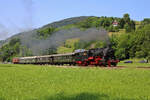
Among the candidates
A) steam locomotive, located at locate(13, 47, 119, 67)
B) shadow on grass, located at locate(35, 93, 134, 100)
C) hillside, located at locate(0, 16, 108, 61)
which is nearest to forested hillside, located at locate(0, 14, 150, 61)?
hillside, located at locate(0, 16, 108, 61)

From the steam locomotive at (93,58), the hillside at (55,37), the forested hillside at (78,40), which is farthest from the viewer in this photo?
the forested hillside at (78,40)

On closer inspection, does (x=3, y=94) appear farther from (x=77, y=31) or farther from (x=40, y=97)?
(x=77, y=31)

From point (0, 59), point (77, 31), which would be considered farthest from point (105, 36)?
point (0, 59)

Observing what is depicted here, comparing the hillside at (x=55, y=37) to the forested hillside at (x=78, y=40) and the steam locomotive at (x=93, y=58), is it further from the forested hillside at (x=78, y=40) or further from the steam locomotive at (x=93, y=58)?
the steam locomotive at (x=93, y=58)

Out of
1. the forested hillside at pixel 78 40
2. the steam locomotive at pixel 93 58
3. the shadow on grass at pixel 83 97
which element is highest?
the forested hillside at pixel 78 40

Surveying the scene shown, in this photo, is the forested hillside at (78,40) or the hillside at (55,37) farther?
the forested hillside at (78,40)

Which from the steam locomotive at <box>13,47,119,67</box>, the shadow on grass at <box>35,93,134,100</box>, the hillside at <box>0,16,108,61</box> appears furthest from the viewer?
the hillside at <box>0,16,108,61</box>

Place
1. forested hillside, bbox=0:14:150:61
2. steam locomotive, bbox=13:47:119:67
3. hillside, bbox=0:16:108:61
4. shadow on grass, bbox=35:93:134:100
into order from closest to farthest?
1. shadow on grass, bbox=35:93:134:100
2. steam locomotive, bbox=13:47:119:67
3. hillside, bbox=0:16:108:61
4. forested hillside, bbox=0:14:150:61

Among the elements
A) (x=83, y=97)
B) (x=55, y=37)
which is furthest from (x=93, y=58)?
(x=83, y=97)

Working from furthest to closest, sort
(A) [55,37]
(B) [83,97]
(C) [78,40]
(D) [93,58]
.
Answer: (A) [55,37] < (C) [78,40] < (D) [93,58] < (B) [83,97]

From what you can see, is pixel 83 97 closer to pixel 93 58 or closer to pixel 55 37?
pixel 93 58

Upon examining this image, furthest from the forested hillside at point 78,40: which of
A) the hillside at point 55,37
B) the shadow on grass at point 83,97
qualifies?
the shadow on grass at point 83,97

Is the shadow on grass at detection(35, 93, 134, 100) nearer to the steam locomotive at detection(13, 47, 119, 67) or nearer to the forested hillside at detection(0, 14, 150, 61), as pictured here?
the steam locomotive at detection(13, 47, 119, 67)

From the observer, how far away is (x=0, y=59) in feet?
391
